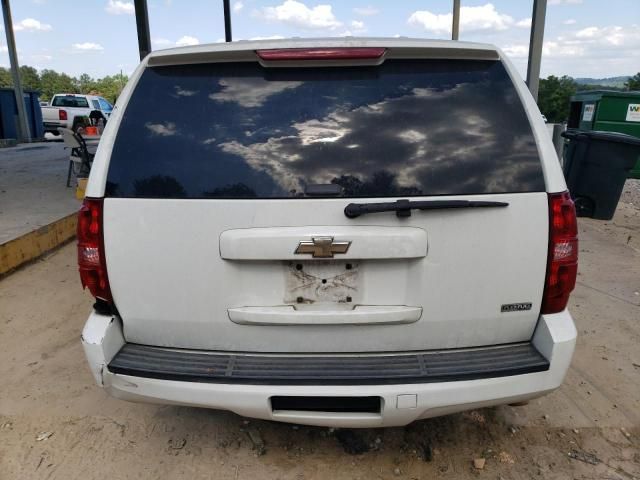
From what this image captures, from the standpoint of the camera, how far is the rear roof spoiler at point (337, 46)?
2113 millimetres

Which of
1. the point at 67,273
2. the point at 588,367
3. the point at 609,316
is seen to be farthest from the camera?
the point at 67,273

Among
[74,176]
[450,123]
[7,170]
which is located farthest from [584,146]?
[7,170]

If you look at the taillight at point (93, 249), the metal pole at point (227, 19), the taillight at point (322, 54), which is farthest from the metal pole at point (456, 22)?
the taillight at point (93, 249)

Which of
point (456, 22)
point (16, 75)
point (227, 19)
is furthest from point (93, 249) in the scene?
point (16, 75)

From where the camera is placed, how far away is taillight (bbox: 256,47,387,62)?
6.81 ft

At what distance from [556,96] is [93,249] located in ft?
87.4

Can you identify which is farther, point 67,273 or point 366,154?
point 67,273

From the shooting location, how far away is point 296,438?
273 centimetres

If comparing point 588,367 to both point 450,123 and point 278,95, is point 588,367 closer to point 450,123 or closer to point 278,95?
point 450,123

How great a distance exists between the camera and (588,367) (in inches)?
137

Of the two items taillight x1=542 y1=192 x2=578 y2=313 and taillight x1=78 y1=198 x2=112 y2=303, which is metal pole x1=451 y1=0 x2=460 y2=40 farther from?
taillight x1=78 y1=198 x2=112 y2=303

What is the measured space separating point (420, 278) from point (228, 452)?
56.1 inches

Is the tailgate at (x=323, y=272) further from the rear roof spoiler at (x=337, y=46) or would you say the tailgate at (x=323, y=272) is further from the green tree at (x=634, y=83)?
the green tree at (x=634, y=83)

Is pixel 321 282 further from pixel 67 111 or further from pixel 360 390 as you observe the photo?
pixel 67 111
